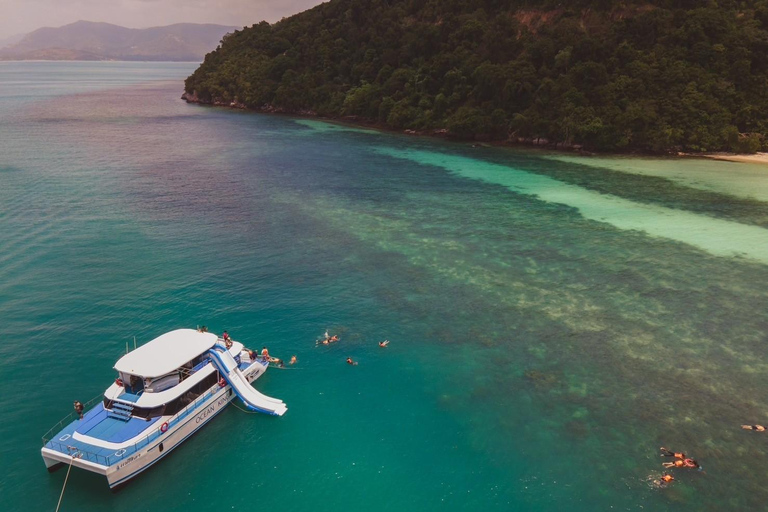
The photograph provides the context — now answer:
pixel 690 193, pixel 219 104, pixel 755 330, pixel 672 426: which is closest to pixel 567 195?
pixel 690 193

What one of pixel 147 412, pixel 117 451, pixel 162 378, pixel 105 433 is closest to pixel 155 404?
pixel 147 412

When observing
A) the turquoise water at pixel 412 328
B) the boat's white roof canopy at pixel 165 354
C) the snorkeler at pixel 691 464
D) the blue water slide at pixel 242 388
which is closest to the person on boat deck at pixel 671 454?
the snorkeler at pixel 691 464

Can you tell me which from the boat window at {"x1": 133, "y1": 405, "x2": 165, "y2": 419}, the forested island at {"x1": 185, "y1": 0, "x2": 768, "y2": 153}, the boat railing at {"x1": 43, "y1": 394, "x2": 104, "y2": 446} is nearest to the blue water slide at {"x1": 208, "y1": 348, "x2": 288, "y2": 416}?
the boat window at {"x1": 133, "y1": 405, "x2": 165, "y2": 419}

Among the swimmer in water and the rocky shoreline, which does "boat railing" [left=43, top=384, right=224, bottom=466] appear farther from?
the rocky shoreline

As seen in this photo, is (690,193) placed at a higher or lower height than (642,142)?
lower

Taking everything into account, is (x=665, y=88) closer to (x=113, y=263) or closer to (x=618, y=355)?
(x=618, y=355)

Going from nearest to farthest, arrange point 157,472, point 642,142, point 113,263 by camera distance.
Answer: point 157,472 → point 113,263 → point 642,142
